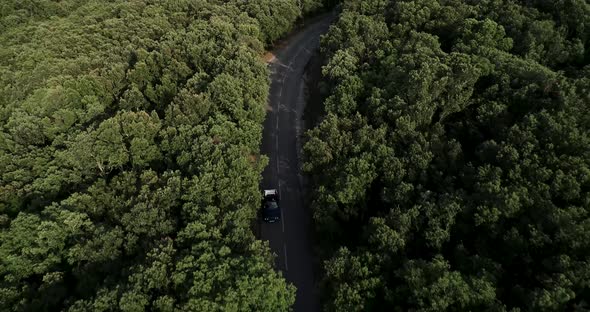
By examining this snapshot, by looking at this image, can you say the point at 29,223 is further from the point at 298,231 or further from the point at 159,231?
the point at 298,231

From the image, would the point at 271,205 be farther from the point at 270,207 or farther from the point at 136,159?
the point at 136,159

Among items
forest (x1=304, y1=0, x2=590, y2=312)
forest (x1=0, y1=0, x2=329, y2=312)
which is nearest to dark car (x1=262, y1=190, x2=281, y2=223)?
forest (x1=0, y1=0, x2=329, y2=312)

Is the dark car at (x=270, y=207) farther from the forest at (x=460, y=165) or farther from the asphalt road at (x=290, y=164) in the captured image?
the forest at (x=460, y=165)

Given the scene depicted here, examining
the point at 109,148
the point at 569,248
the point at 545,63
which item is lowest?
the point at 109,148

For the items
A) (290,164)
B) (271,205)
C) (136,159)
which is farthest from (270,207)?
(136,159)

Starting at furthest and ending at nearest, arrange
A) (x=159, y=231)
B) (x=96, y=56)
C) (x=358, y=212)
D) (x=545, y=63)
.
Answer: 1. (x=96, y=56)
2. (x=545, y=63)
3. (x=358, y=212)
4. (x=159, y=231)

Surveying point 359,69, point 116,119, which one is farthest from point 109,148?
point 359,69

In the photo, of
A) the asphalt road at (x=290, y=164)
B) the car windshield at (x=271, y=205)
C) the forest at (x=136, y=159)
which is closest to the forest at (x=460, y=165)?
the asphalt road at (x=290, y=164)
